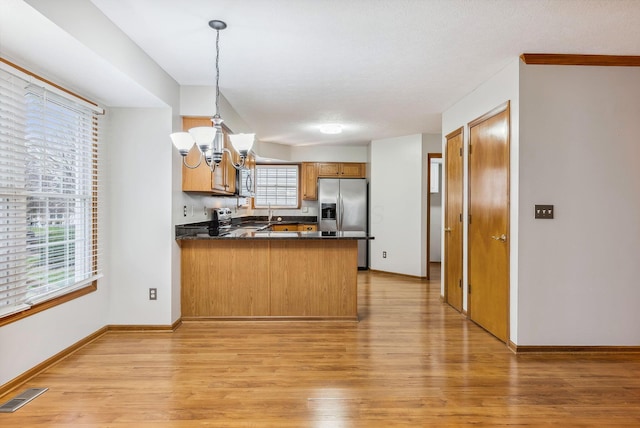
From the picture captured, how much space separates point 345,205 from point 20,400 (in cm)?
535

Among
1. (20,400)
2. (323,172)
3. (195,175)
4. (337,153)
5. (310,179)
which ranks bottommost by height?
(20,400)

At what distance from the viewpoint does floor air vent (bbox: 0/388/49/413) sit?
6.99 ft

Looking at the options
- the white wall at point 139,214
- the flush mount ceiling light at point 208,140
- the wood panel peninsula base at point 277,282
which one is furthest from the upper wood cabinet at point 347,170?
the flush mount ceiling light at point 208,140

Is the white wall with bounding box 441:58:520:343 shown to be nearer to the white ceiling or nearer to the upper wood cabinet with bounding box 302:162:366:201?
the white ceiling

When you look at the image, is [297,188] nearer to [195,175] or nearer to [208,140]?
[195,175]

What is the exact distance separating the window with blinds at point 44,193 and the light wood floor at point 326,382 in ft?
2.17

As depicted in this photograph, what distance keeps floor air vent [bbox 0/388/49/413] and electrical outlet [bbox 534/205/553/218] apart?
→ 3.76 metres

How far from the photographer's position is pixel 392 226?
6.41 meters

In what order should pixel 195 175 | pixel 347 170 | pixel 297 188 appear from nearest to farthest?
pixel 195 175 → pixel 347 170 → pixel 297 188

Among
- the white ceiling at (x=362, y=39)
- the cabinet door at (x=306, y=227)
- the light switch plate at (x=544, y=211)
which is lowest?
the cabinet door at (x=306, y=227)

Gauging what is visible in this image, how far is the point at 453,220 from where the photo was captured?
14.4 ft

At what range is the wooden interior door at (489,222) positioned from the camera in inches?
125

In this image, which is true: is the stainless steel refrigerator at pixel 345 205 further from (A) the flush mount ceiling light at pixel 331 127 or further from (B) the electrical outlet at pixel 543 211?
(B) the electrical outlet at pixel 543 211

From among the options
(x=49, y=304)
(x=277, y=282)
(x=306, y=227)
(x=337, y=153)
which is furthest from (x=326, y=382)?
(x=337, y=153)
